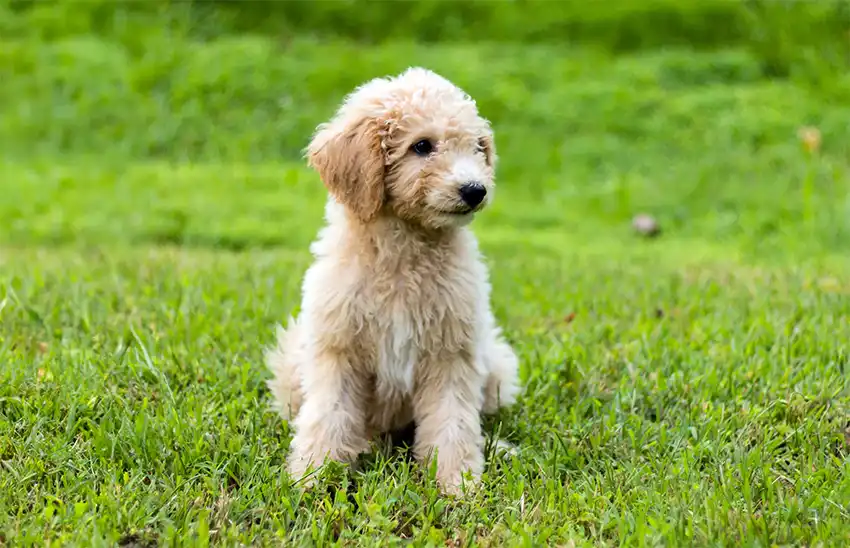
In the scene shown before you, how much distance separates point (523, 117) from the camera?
12.8 metres

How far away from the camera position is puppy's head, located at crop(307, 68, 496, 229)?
3684 mm

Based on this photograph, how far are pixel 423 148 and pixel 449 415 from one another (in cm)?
111

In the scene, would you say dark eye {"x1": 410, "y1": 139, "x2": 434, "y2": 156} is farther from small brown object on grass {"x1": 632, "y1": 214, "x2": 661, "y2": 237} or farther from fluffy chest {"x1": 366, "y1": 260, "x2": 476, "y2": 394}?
small brown object on grass {"x1": 632, "y1": 214, "x2": 661, "y2": 237}

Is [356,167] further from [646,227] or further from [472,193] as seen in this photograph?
[646,227]

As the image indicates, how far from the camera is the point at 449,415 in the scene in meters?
3.74

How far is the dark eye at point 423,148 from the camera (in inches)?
148

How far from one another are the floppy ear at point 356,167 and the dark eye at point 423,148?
144 millimetres

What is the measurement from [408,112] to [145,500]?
181 cm

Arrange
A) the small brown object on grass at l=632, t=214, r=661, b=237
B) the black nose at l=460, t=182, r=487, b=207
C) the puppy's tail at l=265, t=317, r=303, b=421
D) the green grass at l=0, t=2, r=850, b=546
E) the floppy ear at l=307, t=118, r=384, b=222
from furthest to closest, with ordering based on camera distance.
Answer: the small brown object on grass at l=632, t=214, r=661, b=237 → the puppy's tail at l=265, t=317, r=303, b=421 → the floppy ear at l=307, t=118, r=384, b=222 → the black nose at l=460, t=182, r=487, b=207 → the green grass at l=0, t=2, r=850, b=546

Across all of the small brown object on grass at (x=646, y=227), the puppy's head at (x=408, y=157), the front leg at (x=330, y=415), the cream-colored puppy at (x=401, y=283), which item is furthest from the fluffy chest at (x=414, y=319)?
the small brown object on grass at (x=646, y=227)

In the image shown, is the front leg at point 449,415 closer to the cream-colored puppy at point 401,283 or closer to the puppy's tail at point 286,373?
the cream-colored puppy at point 401,283

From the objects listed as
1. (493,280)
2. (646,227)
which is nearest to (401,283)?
(493,280)

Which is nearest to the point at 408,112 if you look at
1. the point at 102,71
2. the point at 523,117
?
the point at 523,117

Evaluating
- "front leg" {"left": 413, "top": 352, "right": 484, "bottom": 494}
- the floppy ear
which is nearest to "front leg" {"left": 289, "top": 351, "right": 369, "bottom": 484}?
"front leg" {"left": 413, "top": 352, "right": 484, "bottom": 494}
